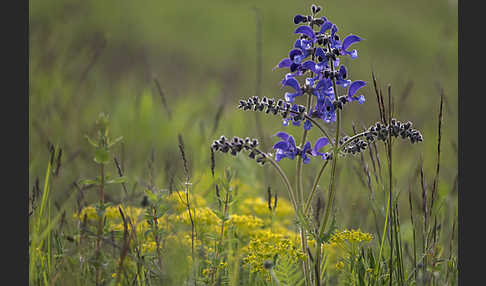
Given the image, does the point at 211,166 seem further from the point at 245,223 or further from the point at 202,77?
the point at 202,77

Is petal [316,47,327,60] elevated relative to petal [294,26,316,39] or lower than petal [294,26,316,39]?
lower

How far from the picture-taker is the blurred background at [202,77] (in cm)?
448

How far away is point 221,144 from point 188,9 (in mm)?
9220

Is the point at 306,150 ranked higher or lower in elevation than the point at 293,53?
lower

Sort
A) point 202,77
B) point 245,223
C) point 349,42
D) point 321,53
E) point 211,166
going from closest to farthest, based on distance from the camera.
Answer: point 321,53 → point 349,42 → point 211,166 → point 245,223 → point 202,77

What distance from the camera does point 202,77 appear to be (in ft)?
29.4

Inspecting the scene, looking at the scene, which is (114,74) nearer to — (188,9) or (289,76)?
(188,9)

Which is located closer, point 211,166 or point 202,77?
point 211,166

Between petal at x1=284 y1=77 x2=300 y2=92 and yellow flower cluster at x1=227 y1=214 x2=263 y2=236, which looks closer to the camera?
petal at x1=284 y1=77 x2=300 y2=92

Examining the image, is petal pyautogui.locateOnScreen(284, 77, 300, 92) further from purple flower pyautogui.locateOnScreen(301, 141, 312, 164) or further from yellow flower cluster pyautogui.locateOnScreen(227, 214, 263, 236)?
yellow flower cluster pyautogui.locateOnScreen(227, 214, 263, 236)

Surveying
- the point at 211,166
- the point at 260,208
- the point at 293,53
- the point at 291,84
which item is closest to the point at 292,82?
the point at 291,84

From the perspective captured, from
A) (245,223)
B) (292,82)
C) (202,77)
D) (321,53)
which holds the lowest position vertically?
(245,223)

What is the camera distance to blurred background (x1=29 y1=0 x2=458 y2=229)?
4.48 m

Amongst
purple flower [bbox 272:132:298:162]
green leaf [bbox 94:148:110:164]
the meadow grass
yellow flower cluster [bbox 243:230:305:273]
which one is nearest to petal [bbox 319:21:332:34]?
the meadow grass
